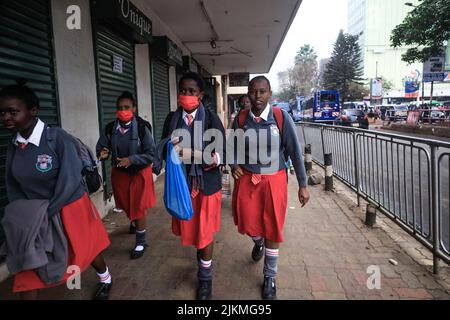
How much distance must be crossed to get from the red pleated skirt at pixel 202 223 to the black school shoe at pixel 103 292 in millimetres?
790

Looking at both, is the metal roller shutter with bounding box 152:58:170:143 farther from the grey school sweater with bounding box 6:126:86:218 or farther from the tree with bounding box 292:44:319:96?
the tree with bounding box 292:44:319:96

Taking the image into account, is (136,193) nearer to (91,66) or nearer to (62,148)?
(62,148)

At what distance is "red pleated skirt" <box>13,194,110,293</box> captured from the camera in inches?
81.8

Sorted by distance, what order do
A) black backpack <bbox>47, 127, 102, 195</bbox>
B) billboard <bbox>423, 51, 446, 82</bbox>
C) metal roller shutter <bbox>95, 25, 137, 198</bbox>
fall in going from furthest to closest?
billboard <bbox>423, 51, 446, 82</bbox> → metal roller shutter <bbox>95, 25, 137, 198</bbox> → black backpack <bbox>47, 127, 102, 195</bbox>

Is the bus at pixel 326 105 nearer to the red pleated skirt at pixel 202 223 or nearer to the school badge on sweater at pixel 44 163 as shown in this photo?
the red pleated skirt at pixel 202 223

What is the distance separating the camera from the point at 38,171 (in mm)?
2098

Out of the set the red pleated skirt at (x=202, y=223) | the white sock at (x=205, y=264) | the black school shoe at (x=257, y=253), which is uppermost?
the red pleated skirt at (x=202, y=223)

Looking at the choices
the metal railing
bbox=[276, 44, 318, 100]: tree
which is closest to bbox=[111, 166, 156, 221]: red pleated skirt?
the metal railing

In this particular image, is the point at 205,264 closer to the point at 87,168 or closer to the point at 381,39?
the point at 87,168

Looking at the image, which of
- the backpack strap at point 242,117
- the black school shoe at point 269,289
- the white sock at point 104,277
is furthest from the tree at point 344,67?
the white sock at point 104,277

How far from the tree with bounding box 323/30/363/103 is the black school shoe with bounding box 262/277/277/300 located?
55714mm

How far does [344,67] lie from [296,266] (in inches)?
2246

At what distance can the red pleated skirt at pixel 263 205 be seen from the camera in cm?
270

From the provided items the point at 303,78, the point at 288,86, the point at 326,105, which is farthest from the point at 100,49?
the point at 288,86
